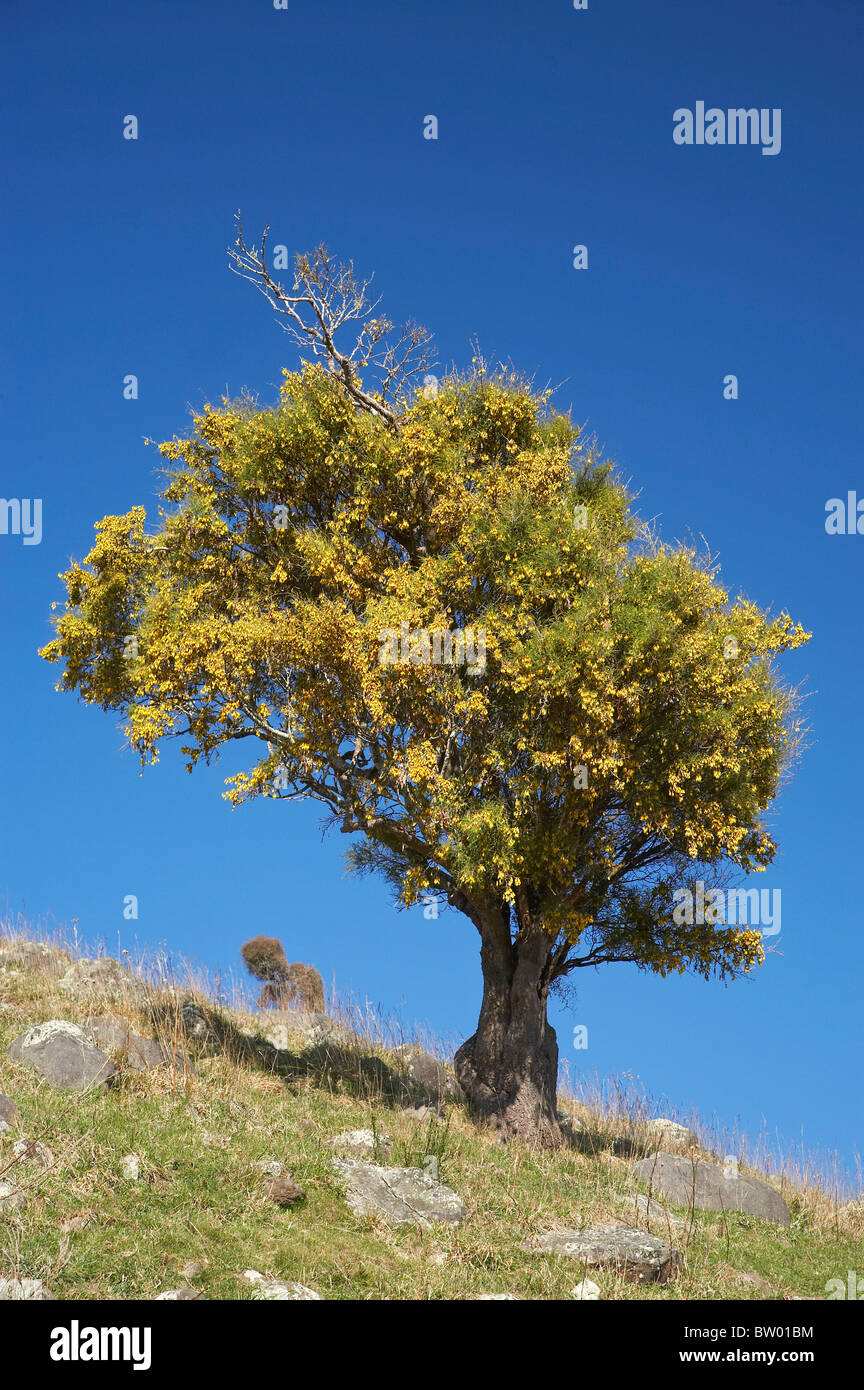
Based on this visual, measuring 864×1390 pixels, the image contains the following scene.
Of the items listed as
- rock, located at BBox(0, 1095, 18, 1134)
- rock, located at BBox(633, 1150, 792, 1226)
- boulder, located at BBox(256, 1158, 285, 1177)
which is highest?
rock, located at BBox(0, 1095, 18, 1134)

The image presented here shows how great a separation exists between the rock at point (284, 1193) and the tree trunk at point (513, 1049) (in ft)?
22.9

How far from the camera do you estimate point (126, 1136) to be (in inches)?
544

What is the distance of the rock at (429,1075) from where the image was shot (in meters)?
21.4

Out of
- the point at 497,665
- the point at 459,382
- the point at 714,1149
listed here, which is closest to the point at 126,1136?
the point at 497,665

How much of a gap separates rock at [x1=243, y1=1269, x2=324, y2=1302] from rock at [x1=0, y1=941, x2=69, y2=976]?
12.5 m

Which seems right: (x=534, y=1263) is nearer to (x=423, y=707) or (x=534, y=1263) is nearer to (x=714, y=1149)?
(x=423, y=707)

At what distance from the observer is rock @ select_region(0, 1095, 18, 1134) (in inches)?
529

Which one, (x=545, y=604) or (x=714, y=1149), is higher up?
(x=545, y=604)

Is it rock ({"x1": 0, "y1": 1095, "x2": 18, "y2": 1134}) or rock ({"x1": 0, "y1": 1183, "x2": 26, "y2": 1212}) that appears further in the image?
rock ({"x1": 0, "y1": 1095, "x2": 18, "y2": 1134})

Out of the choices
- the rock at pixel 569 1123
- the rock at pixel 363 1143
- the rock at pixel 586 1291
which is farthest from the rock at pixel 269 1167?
the rock at pixel 569 1123

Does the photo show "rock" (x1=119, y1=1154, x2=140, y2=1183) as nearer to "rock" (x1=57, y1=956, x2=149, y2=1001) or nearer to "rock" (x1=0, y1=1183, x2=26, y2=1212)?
"rock" (x1=0, y1=1183, x2=26, y2=1212)

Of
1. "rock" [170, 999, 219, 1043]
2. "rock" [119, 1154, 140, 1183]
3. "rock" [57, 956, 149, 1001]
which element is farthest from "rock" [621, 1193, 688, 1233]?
"rock" [57, 956, 149, 1001]
